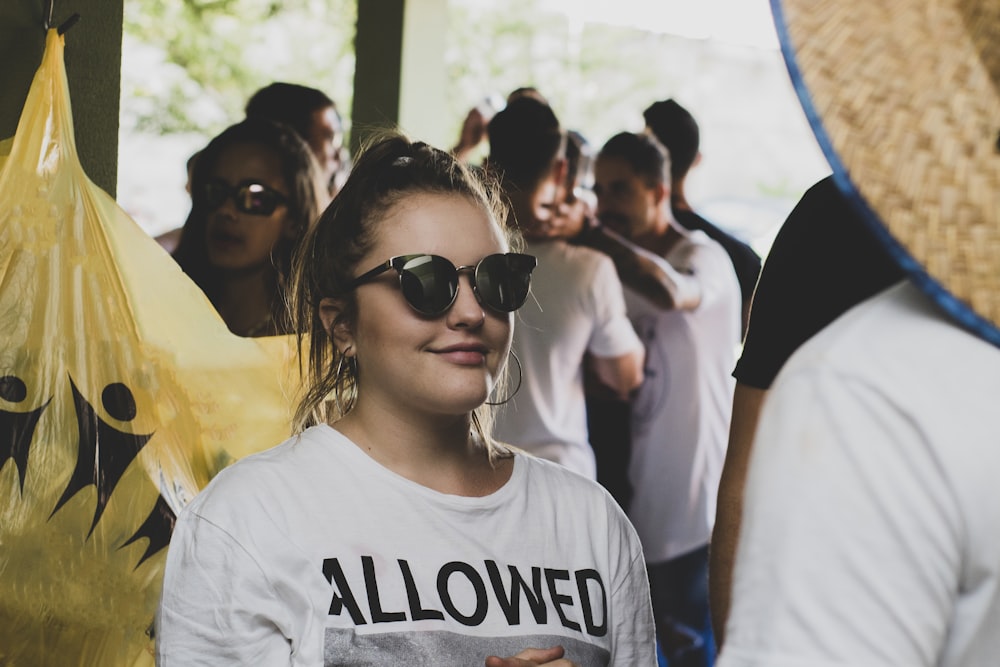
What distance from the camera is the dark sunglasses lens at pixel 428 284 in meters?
1.75

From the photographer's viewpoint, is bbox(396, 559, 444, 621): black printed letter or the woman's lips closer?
bbox(396, 559, 444, 621): black printed letter

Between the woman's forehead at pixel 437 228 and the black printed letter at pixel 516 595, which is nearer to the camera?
the black printed letter at pixel 516 595

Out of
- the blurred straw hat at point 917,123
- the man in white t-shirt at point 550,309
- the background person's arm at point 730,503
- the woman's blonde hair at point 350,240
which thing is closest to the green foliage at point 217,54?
the man in white t-shirt at point 550,309

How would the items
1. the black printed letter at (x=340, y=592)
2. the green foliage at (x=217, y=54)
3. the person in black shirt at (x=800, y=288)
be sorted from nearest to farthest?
1. the black printed letter at (x=340, y=592)
2. the person in black shirt at (x=800, y=288)
3. the green foliage at (x=217, y=54)

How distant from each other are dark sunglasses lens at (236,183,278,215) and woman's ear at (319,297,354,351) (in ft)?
4.10

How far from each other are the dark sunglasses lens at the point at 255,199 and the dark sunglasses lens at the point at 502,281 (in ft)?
4.91

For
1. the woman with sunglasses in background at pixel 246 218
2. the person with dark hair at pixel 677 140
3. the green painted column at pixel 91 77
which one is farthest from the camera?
the person with dark hair at pixel 677 140

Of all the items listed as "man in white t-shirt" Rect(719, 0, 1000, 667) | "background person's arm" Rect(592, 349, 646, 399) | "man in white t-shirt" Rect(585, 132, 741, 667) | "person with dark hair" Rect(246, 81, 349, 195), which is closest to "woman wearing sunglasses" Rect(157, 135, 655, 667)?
"man in white t-shirt" Rect(719, 0, 1000, 667)

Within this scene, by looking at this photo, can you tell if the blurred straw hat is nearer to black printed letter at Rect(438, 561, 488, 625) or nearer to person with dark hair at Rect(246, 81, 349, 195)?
black printed letter at Rect(438, 561, 488, 625)

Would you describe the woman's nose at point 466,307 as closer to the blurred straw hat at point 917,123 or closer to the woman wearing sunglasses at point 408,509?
the woman wearing sunglasses at point 408,509

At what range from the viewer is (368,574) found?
1591 mm

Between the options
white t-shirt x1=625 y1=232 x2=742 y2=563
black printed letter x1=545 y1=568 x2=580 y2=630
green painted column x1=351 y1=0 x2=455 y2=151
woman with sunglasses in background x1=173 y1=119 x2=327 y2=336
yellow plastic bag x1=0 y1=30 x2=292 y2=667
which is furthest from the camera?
green painted column x1=351 y1=0 x2=455 y2=151

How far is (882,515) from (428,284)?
1111mm

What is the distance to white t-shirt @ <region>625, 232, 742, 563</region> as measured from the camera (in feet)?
14.4
